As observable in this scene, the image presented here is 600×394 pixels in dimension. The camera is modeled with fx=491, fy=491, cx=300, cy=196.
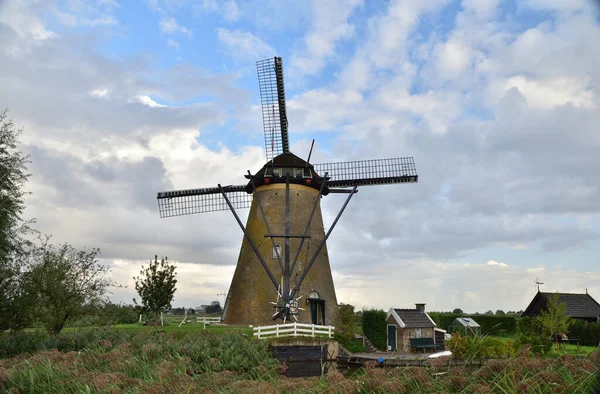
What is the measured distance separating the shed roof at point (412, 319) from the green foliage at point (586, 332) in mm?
10872

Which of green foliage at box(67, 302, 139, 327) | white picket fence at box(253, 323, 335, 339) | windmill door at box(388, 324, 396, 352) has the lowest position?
windmill door at box(388, 324, 396, 352)

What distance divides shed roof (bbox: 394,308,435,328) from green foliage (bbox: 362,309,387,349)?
1.10m

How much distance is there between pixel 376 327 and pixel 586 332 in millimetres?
14744

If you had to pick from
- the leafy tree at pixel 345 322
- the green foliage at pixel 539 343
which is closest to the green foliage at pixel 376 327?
the leafy tree at pixel 345 322

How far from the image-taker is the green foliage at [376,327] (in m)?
30.5

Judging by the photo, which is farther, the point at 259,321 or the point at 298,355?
the point at 259,321

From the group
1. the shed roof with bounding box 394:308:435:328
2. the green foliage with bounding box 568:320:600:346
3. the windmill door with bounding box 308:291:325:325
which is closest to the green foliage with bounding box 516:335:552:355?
the shed roof with bounding box 394:308:435:328

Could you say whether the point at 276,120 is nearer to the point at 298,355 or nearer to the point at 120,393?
the point at 298,355

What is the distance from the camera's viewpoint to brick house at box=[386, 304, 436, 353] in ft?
97.9

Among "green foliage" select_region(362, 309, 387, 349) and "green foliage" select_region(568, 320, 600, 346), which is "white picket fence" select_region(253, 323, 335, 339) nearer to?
"green foliage" select_region(362, 309, 387, 349)

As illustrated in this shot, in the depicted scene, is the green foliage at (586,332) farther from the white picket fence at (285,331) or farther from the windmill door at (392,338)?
the white picket fence at (285,331)

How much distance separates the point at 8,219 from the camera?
20000 mm

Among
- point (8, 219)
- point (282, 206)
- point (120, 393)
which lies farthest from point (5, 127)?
point (120, 393)

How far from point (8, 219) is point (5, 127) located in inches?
163
